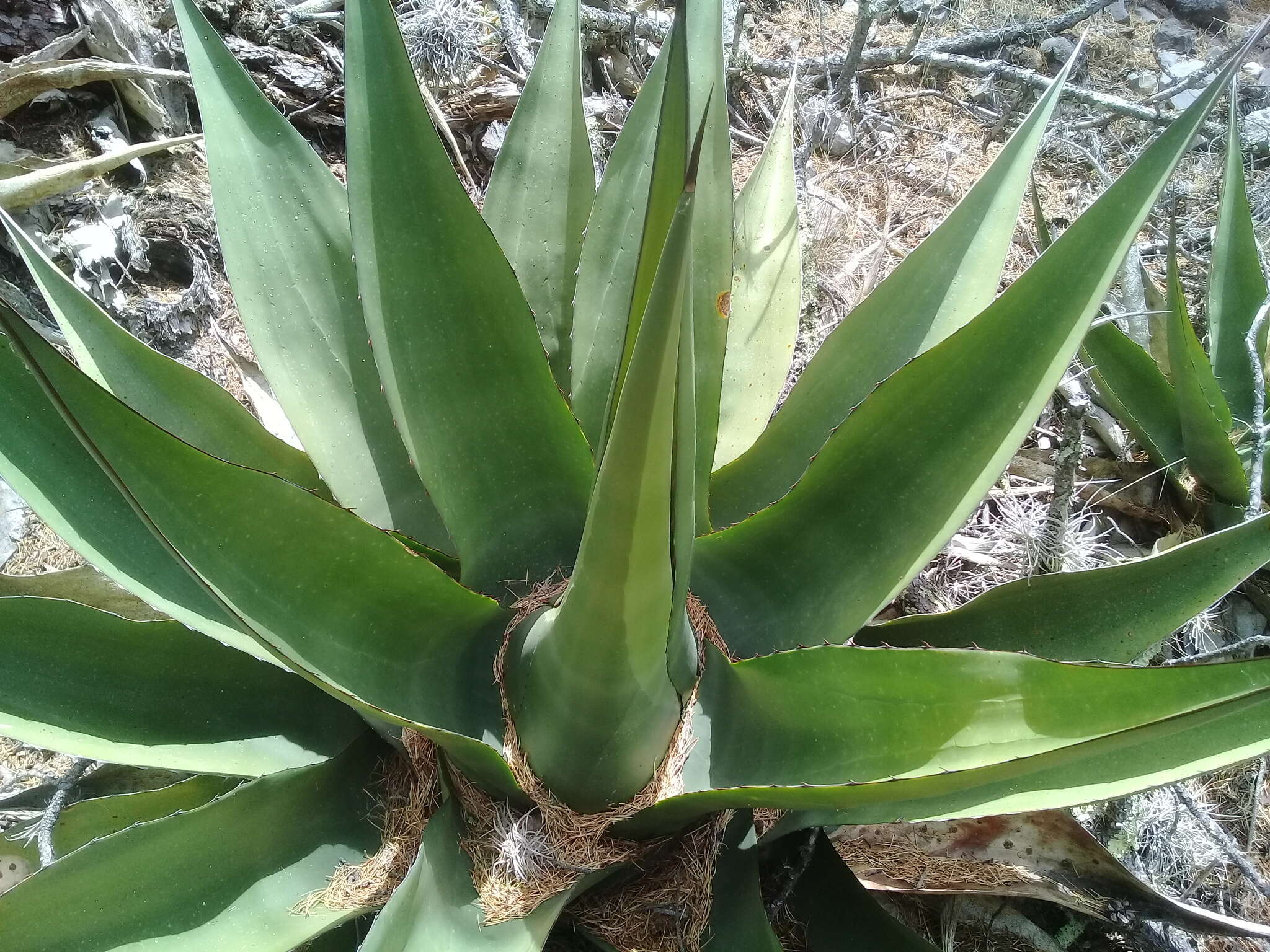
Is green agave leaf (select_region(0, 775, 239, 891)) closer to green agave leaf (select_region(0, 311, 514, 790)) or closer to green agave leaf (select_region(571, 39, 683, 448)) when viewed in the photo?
green agave leaf (select_region(0, 311, 514, 790))

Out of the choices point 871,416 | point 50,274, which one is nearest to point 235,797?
point 50,274

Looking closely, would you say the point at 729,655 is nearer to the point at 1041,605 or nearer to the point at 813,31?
the point at 1041,605

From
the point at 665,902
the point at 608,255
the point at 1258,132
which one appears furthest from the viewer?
the point at 1258,132

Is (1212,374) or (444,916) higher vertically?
(1212,374)

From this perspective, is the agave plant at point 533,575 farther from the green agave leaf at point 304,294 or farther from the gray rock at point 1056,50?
the gray rock at point 1056,50

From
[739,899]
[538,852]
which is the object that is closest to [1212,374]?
[739,899]

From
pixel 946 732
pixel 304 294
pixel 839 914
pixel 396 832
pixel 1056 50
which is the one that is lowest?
pixel 839 914

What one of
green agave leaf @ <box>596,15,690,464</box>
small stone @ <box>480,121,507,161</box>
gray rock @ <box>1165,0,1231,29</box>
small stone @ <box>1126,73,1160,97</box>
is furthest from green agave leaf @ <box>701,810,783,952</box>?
gray rock @ <box>1165,0,1231,29</box>

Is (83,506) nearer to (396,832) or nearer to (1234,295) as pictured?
(396,832)
